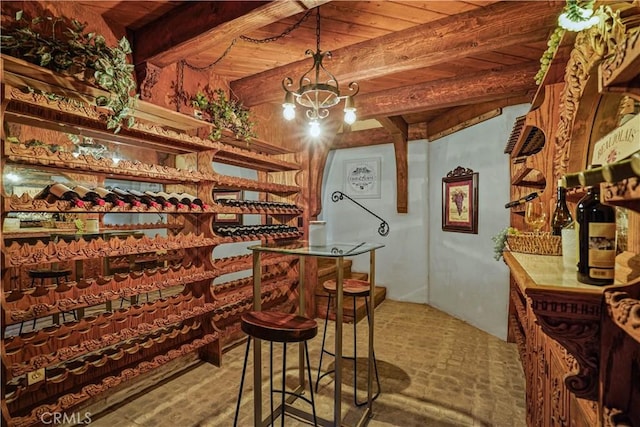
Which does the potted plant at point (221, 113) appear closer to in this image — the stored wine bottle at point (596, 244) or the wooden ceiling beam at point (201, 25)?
the wooden ceiling beam at point (201, 25)

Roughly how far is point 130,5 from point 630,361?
3.07 metres

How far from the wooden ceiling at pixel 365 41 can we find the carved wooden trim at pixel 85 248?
142 cm

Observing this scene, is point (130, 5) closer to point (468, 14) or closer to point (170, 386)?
point (468, 14)

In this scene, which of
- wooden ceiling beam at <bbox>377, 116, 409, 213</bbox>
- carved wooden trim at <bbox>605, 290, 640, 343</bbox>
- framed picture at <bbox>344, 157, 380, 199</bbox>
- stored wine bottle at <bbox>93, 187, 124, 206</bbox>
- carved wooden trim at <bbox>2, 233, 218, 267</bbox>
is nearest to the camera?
carved wooden trim at <bbox>605, 290, 640, 343</bbox>

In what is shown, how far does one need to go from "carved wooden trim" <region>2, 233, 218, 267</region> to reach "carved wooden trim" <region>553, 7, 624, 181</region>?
2.48 meters

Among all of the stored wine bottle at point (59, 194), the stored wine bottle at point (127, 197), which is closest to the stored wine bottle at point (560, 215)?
the stored wine bottle at point (127, 197)

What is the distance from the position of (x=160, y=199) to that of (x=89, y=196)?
45 centimetres

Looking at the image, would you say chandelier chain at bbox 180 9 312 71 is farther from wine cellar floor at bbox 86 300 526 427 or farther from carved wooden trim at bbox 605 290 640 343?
wine cellar floor at bbox 86 300 526 427

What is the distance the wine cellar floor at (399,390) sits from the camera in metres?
2.06

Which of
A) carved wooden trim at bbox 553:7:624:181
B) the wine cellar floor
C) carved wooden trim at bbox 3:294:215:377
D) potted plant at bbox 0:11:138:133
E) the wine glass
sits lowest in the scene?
the wine cellar floor

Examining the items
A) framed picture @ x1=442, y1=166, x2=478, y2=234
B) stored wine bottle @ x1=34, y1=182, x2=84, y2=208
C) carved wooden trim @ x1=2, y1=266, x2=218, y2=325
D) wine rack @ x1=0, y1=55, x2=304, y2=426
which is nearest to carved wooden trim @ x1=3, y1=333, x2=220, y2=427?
wine rack @ x1=0, y1=55, x2=304, y2=426

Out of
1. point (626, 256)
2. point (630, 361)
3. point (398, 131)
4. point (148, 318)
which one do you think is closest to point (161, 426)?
point (148, 318)

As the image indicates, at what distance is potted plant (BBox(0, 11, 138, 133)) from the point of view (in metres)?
1.70

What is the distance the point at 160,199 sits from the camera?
89.0 inches
